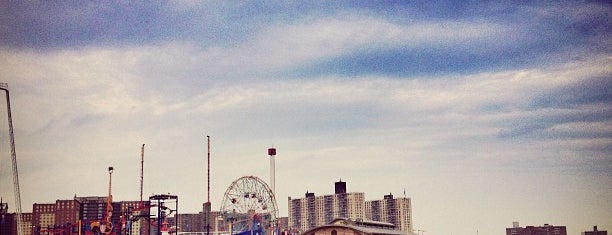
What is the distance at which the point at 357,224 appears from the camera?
4678 inches

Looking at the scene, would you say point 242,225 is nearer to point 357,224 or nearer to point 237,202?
point 237,202

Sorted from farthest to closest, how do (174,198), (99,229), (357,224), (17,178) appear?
1. (99,229)
2. (174,198)
3. (357,224)
4. (17,178)

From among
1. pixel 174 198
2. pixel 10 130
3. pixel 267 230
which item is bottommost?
pixel 267 230

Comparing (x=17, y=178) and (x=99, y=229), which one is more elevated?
(x=17, y=178)

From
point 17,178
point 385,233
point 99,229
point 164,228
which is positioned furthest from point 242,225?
point 17,178

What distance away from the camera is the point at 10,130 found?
104m

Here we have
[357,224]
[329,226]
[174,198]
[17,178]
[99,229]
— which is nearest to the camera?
[329,226]

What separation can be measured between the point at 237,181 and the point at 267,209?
1419cm

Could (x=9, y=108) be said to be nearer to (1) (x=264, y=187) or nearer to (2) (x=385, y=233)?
(2) (x=385, y=233)

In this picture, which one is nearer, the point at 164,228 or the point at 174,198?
the point at 174,198

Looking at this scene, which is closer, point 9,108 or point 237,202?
point 9,108

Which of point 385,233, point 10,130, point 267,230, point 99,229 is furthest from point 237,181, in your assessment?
point 10,130

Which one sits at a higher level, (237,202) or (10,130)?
(10,130)

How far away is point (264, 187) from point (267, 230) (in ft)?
56.4
